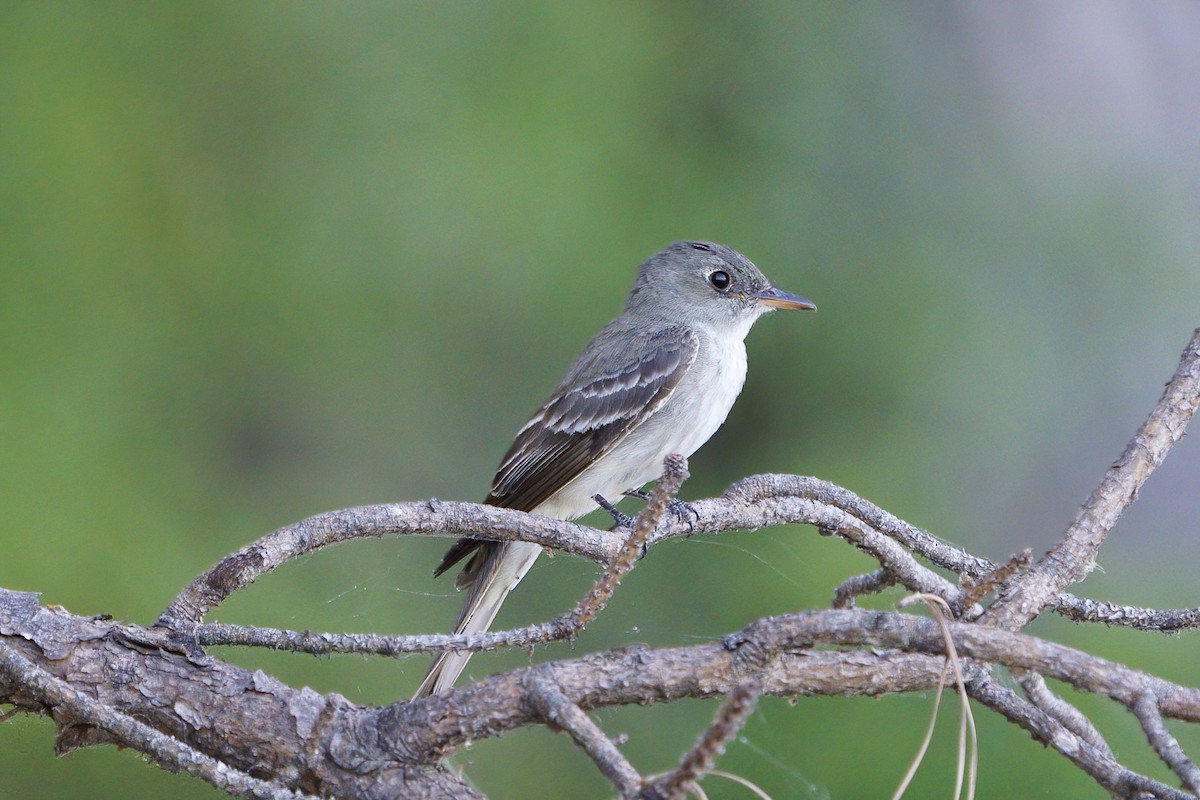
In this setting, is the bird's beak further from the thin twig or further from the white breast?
the thin twig

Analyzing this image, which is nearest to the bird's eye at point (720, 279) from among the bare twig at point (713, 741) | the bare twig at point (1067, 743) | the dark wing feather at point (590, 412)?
the dark wing feather at point (590, 412)

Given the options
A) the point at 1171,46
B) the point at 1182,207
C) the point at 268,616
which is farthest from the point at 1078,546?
the point at 1171,46

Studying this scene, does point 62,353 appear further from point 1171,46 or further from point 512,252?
point 1171,46

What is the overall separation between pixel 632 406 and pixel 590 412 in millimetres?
125

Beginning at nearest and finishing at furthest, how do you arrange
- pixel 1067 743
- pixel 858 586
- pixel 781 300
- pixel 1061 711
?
pixel 1067 743 < pixel 1061 711 < pixel 858 586 < pixel 781 300

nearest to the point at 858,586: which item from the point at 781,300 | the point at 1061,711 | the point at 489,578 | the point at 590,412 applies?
the point at 1061,711

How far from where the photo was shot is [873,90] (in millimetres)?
4754

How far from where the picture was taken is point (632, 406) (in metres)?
3.24

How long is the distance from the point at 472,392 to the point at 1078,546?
2930mm

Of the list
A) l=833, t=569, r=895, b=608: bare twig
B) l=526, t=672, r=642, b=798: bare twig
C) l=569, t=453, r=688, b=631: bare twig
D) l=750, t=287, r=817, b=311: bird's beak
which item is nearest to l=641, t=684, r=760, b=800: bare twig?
l=526, t=672, r=642, b=798: bare twig

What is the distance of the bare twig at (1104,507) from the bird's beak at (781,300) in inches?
64.9

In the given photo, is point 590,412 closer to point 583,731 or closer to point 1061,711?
point 1061,711

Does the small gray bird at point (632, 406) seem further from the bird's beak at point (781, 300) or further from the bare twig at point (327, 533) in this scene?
the bare twig at point (327, 533)

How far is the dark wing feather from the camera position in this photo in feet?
10.4
